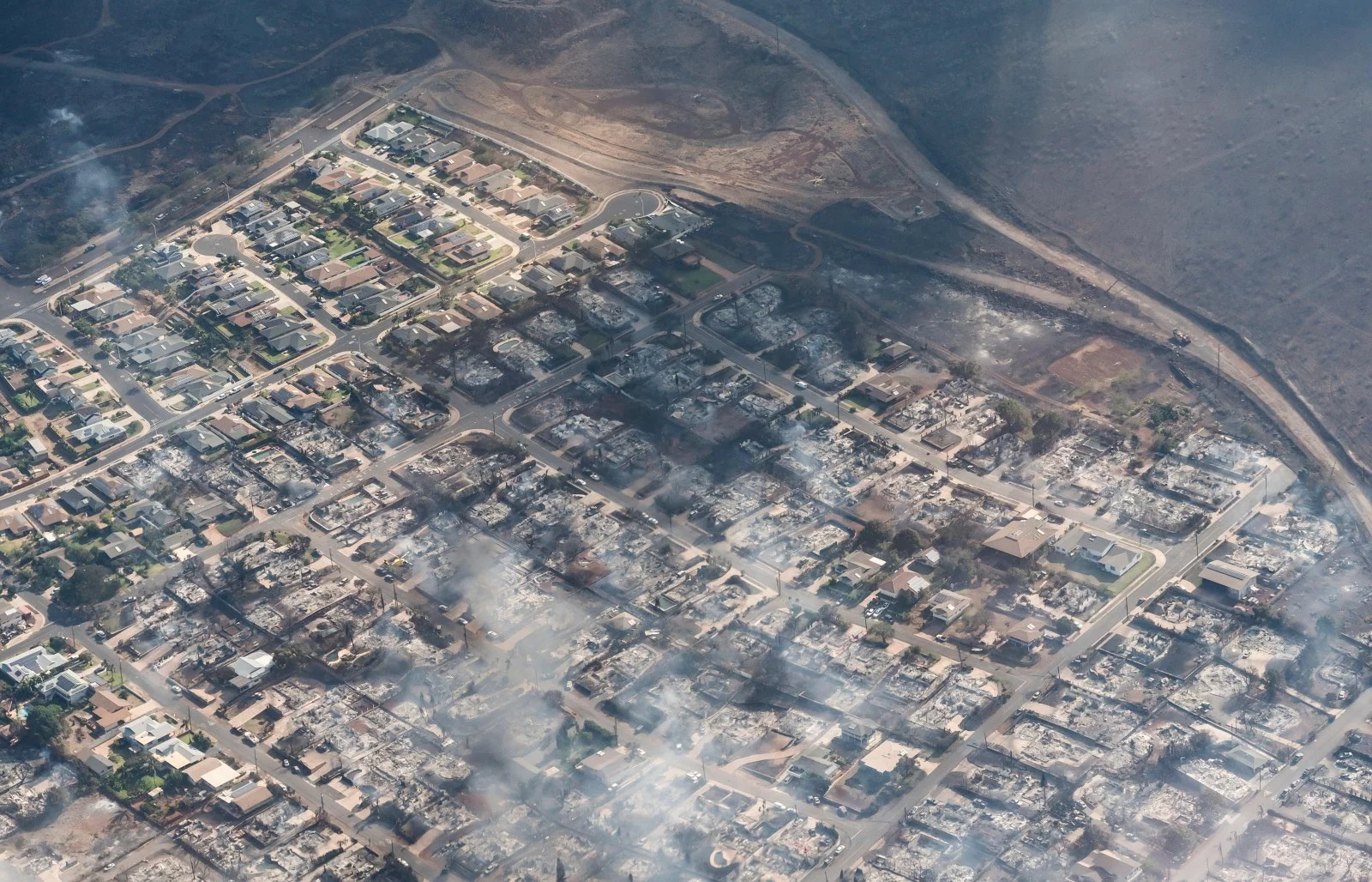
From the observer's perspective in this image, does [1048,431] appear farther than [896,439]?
No

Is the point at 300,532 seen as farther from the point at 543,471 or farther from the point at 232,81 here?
the point at 232,81

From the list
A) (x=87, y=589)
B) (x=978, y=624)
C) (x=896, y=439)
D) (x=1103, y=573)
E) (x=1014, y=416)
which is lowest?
(x=87, y=589)

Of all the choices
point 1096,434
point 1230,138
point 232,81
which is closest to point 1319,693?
point 1096,434

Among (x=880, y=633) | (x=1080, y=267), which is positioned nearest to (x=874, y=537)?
(x=880, y=633)

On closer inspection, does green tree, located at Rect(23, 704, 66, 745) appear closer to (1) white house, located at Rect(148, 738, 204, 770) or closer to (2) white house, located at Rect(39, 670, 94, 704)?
(2) white house, located at Rect(39, 670, 94, 704)

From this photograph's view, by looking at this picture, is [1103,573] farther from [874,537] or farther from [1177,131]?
[1177,131]

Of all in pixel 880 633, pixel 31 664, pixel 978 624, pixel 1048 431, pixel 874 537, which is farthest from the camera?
pixel 1048 431
